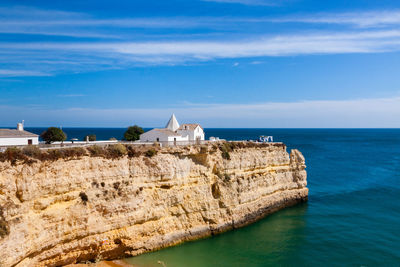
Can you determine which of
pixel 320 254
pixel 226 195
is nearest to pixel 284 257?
pixel 320 254

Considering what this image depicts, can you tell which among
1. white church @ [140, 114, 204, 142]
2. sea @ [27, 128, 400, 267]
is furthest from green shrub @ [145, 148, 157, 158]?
sea @ [27, 128, 400, 267]

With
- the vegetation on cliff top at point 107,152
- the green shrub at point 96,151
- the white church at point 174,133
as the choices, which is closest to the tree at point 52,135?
the vegetation on cliff top at point 107,152

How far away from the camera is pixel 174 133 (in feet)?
111

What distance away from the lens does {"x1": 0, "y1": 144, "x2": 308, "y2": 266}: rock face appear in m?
18.6

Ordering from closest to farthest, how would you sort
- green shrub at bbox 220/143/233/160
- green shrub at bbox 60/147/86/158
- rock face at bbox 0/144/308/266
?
rock face at bbox 0/144/308/266, green shrub at bbox 60/147/86/158, green shrub at bbox 220/143/233/160

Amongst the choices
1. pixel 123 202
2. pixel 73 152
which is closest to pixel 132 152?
pixel 123 202

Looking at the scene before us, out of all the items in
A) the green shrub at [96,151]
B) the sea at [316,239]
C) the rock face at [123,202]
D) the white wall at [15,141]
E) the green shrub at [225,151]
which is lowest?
the sea at [316,239]

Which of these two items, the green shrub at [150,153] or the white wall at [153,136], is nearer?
the green shrub at [150,153]

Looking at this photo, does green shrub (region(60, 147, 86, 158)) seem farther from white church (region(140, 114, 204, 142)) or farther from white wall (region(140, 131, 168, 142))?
white church (region(140, 114, 204, 142))

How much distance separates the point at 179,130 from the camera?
3750cm

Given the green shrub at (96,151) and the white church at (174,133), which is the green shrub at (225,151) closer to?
the white church at (174,133)

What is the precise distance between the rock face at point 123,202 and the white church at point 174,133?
4652 millimetres

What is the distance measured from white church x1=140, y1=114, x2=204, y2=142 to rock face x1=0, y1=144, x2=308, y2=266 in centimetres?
465

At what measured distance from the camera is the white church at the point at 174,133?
1294 inches
